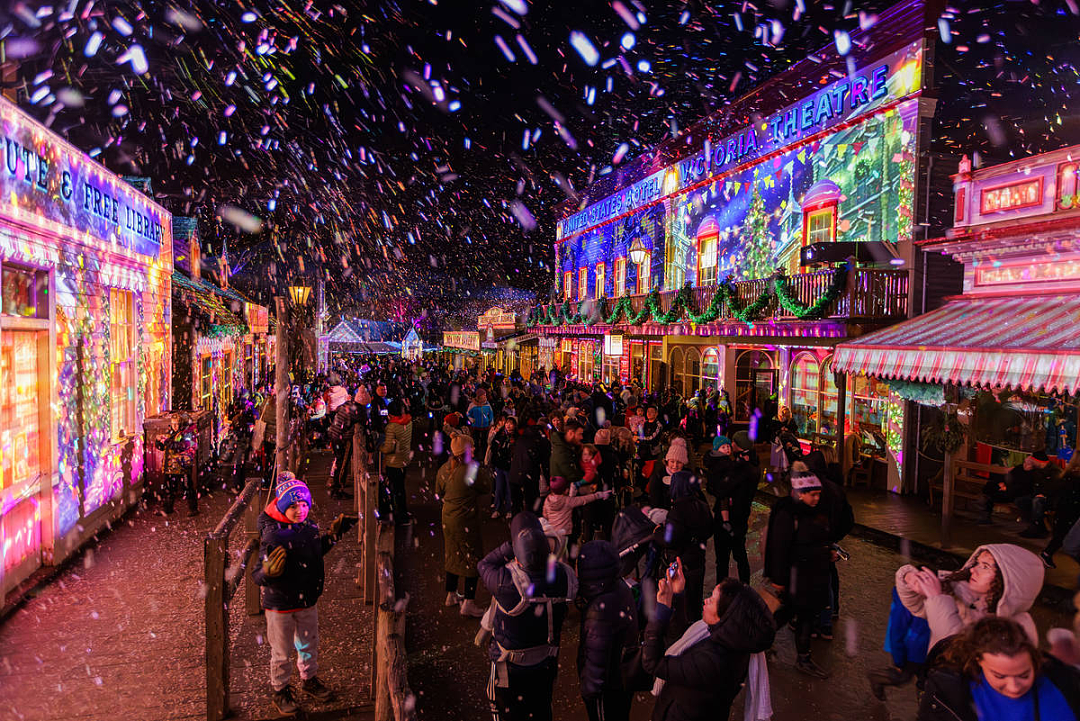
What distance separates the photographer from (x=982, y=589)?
3133 mm

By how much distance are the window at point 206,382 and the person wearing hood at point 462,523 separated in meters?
11.9

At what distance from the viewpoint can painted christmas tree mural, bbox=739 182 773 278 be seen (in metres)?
17.1

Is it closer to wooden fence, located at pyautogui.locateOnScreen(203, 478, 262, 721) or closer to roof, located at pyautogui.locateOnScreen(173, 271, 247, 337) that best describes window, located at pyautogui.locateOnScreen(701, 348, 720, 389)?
roof, located at pyautogui.locateOnScreen(173, 271, 247, 337)

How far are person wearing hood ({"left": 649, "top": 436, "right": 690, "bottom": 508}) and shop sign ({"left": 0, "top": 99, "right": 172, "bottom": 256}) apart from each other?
6.74m

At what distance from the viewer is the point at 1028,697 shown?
241 centimetres

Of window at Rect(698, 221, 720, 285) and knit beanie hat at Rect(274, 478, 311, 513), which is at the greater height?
window at Rect(698, 221, 720, 285)

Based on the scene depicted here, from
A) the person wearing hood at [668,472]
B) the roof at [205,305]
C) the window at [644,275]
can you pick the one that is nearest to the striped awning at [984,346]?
the person wearing hood at [668,472]

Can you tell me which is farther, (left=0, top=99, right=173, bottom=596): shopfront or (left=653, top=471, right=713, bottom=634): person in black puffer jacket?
(left=0, top=99, right=173, bottom=596): shopfront

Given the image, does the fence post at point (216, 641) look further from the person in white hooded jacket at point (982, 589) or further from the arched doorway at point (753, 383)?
the arched doorway at point (753, 383)

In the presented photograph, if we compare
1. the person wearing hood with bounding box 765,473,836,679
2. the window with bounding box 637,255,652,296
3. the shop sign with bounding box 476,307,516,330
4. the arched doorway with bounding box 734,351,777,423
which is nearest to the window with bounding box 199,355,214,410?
the arched doorway with bounding box 734,351,777,423

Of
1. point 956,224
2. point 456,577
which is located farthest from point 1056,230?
point 456,577

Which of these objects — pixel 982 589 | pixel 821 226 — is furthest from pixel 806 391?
pixel 982 589

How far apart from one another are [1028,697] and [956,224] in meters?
10.3

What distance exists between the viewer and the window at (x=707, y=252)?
19750mm
